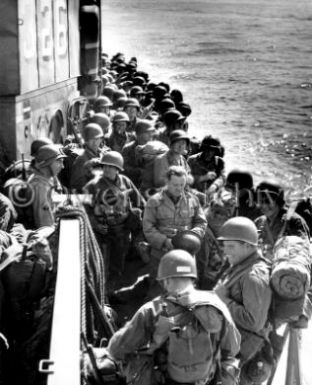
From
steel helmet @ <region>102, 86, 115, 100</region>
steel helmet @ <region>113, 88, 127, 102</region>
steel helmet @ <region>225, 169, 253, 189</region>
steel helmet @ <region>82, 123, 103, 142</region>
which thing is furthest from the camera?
steel helmet @ <region>102, 86, 115, 100</region>

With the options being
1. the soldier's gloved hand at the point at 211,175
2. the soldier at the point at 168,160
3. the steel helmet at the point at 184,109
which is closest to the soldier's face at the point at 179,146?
the soldier at the point at 168,160

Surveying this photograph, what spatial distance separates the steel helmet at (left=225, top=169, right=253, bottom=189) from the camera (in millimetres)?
8375

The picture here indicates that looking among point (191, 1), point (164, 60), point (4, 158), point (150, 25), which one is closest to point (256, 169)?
point (4, 158)

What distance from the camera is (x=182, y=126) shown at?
1280 cm

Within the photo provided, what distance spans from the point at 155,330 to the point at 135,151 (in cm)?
583

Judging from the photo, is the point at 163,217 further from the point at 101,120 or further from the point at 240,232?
the point at 101,120

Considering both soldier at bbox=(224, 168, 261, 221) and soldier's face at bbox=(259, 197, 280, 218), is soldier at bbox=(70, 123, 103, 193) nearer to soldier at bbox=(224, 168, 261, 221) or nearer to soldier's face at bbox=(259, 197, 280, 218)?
soldier at bbox=(224, 168, 261, 221)

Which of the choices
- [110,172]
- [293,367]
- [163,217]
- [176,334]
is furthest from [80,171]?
[176,334]

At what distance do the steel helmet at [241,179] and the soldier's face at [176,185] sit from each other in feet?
3.92

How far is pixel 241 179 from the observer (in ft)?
27.6

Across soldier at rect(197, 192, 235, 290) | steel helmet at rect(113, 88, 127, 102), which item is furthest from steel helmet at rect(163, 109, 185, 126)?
soldier at rect(197, 192, 235, 290)

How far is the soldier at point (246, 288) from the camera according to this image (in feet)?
16.8

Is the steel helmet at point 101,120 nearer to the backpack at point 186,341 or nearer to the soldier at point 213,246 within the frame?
the soldier at point 213,246

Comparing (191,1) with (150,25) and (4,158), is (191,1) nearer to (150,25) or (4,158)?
(150,25)
